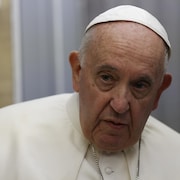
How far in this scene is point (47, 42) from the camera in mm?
2127

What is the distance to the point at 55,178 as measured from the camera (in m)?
1.19

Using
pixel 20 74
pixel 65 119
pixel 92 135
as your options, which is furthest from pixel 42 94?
pixel 92 135

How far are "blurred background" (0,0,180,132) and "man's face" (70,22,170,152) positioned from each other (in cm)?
90

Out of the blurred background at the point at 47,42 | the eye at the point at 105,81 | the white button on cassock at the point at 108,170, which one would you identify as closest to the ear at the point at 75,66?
the eye at the point at 105,81

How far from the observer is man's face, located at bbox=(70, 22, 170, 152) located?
1.14 metres

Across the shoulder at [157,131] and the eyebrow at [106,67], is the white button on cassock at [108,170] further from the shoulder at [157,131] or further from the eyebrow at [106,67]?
the eyebrow at [106,67]

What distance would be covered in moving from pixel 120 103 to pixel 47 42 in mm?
1107

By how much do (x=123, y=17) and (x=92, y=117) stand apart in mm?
347

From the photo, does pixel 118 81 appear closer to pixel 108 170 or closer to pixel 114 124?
pixel 114 124

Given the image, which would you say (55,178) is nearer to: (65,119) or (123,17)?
(65,119)

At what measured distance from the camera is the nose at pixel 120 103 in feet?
3.69

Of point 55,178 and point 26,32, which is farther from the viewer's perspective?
point 26,32

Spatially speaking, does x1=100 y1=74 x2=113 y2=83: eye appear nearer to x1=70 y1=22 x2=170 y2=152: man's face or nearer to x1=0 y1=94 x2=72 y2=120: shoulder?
x1=70 y1=22 x2=170 y2=152: man's face

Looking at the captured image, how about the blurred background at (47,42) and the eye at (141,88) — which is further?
the blurred background at (47,42)
